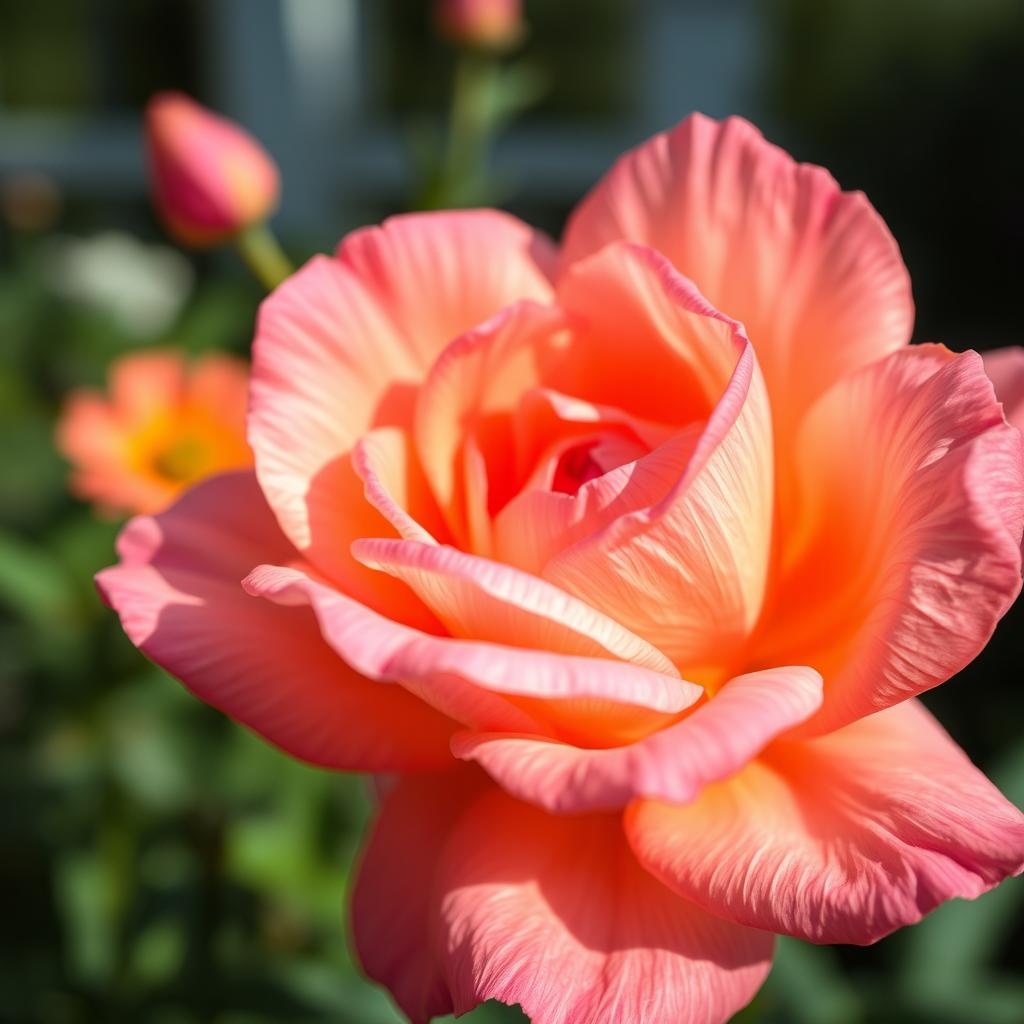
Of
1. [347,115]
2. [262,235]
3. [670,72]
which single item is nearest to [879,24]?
[670,72]

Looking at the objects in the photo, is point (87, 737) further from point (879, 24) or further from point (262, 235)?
point (879, 24)

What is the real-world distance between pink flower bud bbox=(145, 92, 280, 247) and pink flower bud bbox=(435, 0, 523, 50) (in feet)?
1.61

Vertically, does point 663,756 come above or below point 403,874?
above

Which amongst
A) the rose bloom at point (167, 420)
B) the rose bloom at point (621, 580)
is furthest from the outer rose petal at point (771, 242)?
the rose bloom at point (167, 420)

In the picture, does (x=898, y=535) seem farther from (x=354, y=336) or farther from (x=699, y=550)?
(x=354, y=336)

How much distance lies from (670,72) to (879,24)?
679mm

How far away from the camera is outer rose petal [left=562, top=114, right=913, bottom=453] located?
18.3 inches

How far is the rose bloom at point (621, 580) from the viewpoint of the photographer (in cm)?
37

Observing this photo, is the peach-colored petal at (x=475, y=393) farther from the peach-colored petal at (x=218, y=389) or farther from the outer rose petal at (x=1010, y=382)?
the peach-colored petal at (x=218, y=389)

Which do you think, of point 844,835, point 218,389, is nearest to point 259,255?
point 844,835

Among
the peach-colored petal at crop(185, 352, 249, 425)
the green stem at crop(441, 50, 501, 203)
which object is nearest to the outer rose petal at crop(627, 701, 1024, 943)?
the green stem at crop(441, 50, 501, 203)

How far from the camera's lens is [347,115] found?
3.59 m

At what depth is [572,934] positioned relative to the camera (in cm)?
42

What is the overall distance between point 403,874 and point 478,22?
1.00m
